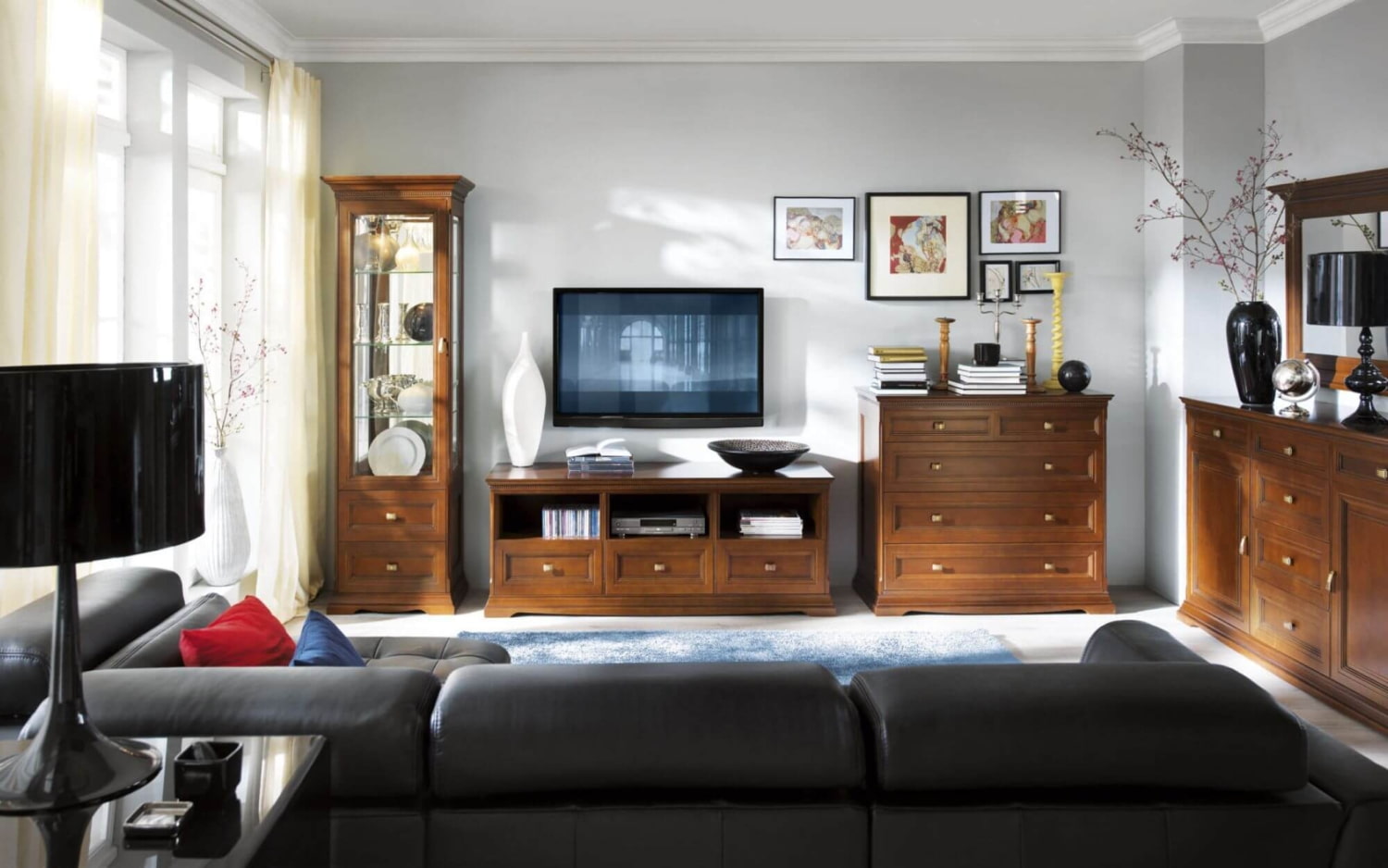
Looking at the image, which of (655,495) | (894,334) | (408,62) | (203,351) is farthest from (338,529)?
(894,334)

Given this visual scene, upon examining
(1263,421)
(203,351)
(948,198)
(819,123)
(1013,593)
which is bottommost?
(1013,593)

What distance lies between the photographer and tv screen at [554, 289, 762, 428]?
5.68 m

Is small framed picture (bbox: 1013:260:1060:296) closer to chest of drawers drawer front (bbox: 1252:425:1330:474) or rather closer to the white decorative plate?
chest of drawers drawer front (bbox: 1252:425:1330:474)

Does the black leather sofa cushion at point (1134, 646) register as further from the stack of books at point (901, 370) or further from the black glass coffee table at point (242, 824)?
the stack of books at point (901, 370)

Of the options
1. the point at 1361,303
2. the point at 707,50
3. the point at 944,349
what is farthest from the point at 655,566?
the point at 1361,303

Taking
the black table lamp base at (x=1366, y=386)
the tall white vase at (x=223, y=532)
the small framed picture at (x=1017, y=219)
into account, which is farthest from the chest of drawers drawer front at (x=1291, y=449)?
the tall white vase at (x=223, y=532)

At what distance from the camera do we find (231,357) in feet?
16.7

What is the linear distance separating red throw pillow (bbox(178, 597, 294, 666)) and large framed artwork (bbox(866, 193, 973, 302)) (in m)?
3.82

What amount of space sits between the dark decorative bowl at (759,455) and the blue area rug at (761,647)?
77 cm

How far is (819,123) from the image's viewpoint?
5660 millimetres

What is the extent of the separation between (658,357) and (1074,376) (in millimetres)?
1942

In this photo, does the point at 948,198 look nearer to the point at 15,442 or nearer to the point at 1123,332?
the point at 1123,332

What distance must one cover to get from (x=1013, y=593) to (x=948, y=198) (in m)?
1.90

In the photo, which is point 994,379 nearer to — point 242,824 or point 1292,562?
point 1292,562
